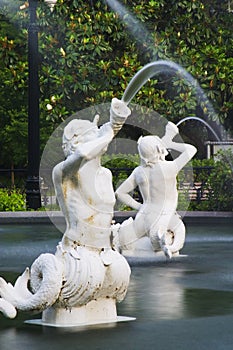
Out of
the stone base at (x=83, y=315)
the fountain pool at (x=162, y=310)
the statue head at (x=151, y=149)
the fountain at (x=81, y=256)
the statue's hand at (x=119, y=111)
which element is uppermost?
the statue's hand at (x=119, y=111)

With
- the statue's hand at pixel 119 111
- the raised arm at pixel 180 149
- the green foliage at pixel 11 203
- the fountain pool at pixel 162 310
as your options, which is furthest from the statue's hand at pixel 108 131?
the green foliage at pixel 11 203

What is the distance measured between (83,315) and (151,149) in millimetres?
5941

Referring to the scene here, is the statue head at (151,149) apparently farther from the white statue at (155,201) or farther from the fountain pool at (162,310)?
the fountain pool at (162,310)

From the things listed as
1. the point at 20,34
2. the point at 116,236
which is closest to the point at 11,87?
the point at 20,34

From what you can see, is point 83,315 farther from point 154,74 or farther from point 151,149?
point 154,74

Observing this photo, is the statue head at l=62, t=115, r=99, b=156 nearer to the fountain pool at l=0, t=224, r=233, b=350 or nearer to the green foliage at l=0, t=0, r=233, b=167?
the fountain pool at l=0, t=224, r=233, b=350

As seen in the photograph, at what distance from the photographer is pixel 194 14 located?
116ft

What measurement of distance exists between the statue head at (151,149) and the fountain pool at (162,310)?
138cm

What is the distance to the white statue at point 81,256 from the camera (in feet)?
33.3

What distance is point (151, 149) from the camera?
1603 cm

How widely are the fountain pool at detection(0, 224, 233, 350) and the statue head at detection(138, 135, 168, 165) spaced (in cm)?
138

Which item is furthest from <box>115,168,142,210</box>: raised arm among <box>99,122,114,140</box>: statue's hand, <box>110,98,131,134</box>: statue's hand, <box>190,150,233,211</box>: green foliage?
<box>190,150,233,211</box>: green foliage

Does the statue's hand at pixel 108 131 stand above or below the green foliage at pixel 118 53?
A: below

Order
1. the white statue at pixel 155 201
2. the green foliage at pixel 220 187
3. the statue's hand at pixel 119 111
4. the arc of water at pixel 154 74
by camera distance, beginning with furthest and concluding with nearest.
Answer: the arc of water at pixel 154 74 < the green foliage at pixel 220 187 < the white statue at pixel 155 201 < the statue's hand at pixel 119 111
